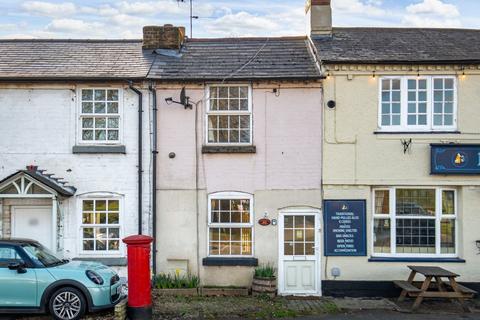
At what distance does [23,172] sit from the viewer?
14.2m

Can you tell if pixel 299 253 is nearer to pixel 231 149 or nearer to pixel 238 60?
pixel 231 149

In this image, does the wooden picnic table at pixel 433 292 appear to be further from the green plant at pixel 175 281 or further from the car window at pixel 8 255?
the car window at pixel 8 255

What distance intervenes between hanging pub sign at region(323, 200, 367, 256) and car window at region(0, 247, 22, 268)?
7.39 meters

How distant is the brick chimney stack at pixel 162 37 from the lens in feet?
54.2

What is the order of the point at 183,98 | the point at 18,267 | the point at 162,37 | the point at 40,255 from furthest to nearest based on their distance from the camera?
the point at 162,37
the point at 183,98
the point at 40,255
the point at 18,267

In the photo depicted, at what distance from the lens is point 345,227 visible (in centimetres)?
1476

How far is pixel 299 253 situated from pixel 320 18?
673 cm

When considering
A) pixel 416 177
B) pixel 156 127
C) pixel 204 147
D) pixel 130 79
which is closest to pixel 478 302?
pixel 416 177

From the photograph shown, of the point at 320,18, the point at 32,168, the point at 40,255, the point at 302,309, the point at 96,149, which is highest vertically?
the point at 320,18

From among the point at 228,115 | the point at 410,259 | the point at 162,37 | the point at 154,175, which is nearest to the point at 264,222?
the point at 228,115

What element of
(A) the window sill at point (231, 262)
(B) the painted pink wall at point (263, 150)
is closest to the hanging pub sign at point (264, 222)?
(B) the painted pink wall at point (263, 150)

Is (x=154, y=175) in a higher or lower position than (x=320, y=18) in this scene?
lower

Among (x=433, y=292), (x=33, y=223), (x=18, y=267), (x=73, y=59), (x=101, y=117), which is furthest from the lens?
(x=73, y=59)

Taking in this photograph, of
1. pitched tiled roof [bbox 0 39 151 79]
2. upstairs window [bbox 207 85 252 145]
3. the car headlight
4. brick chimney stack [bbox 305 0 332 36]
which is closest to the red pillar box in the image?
the car headlight
